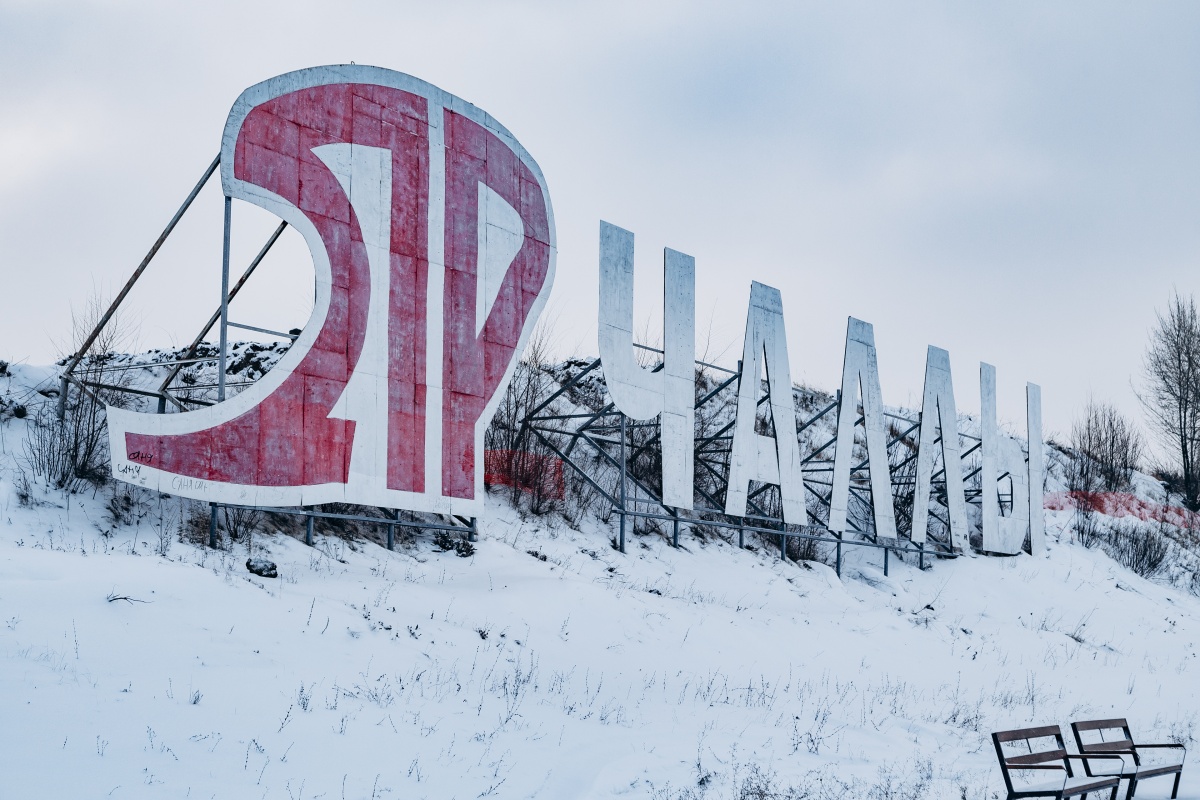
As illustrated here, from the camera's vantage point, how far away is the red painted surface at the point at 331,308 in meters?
14.7

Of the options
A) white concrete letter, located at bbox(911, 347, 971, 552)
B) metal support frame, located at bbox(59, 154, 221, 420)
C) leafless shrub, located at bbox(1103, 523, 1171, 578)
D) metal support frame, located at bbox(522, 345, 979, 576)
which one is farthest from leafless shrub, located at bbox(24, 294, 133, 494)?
leafless shrub, located at bbox(1103, 523, 1171, 578)

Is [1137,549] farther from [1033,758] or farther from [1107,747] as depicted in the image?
[1033,758]

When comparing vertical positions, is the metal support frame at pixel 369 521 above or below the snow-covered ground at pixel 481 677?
above

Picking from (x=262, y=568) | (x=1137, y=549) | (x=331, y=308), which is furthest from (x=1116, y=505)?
(x=262, y=568)

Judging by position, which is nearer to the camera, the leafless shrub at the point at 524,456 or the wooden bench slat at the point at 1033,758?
the wooden bench slat at the point at 1033,758

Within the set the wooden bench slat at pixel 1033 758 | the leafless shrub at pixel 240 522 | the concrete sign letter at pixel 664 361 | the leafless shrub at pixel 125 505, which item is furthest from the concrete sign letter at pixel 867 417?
the leafless shrub at pixel 125 505

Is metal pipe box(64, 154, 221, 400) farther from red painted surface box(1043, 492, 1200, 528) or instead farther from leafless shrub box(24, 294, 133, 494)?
red painted surface box(1043, 492, 1200, 528)

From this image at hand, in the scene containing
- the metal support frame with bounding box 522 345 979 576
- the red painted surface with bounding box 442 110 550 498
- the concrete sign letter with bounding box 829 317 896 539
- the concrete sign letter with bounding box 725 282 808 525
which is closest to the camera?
the red painted surface with bounding box 442 110 550 498

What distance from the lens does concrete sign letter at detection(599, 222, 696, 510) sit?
19.6m

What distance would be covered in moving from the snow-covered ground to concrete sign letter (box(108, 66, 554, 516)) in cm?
121

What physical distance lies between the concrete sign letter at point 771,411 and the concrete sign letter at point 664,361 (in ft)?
5.90

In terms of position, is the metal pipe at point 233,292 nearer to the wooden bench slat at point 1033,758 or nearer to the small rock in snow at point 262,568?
the small rock in snow at point 262,568

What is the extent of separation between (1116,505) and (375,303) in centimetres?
2902

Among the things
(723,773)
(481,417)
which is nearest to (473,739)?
(723,773)
